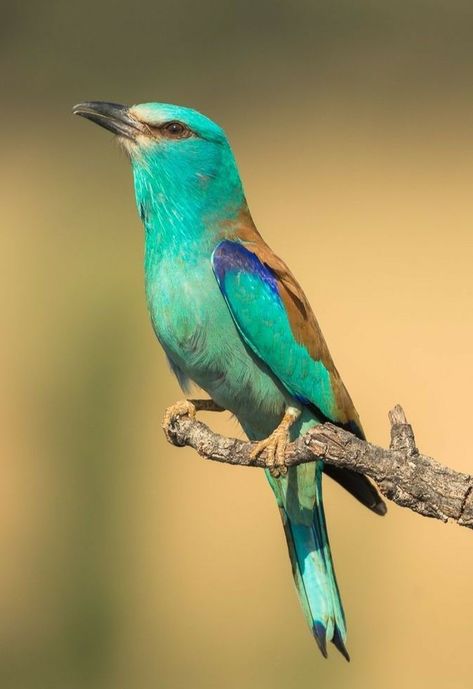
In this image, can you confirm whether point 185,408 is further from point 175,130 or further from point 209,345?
point 175,130

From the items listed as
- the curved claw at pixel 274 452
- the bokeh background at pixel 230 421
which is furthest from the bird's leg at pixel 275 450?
the bokeh background at pixel 230 421

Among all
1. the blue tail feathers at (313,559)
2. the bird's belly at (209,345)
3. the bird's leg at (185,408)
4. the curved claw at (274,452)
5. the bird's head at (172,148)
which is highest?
the bird's head at (172,148)

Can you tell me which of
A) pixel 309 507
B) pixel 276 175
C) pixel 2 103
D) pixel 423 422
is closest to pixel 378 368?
pixel 423 422

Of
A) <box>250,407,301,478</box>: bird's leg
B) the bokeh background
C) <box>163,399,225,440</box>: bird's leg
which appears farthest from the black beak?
the bokeh background

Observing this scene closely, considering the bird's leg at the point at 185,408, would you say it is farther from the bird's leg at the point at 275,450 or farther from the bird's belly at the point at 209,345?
the bird's leg at the point at 275,450

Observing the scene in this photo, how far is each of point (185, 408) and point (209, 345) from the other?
215 millimetres

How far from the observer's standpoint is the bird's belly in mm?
2469

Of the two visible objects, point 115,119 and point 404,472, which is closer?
point 404,472

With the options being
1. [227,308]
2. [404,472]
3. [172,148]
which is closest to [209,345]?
[227,308]

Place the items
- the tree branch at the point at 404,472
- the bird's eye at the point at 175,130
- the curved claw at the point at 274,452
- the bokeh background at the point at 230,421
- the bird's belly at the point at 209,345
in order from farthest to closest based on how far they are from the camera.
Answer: the bokeh background at the point at 230,421 < the bird's eye at the point at 175,130 < the bird's belly at the point at 209,345 < the curved claw at the point at 274,452 < the tree branch at the point at 404,472

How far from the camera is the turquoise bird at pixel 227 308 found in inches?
97.8

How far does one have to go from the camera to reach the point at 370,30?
4.08 meters

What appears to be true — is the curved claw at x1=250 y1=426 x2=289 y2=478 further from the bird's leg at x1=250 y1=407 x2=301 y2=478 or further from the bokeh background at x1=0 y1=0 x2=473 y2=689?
the bokeh background at x1=0 y1=0 x2=473 y2=689

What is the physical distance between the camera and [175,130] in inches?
103
